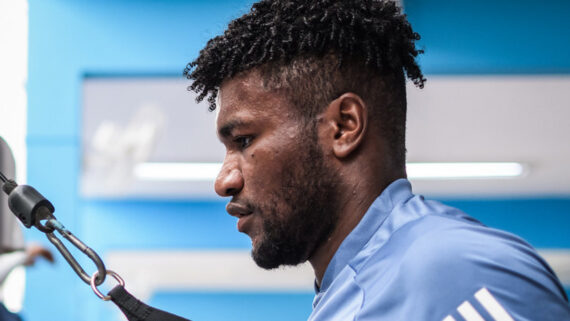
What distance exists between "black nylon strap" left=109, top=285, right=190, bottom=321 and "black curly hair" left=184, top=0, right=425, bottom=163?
1.21 ft

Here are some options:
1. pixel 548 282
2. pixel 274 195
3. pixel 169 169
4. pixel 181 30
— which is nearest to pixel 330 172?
pixel 274 195

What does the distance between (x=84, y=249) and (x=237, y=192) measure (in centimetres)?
25

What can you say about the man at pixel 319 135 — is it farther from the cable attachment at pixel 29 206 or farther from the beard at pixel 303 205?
the cable attachment at pixel 29 206

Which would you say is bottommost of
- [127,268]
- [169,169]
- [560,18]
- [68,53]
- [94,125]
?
[127,268]

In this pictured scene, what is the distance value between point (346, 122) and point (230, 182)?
0.67 feet

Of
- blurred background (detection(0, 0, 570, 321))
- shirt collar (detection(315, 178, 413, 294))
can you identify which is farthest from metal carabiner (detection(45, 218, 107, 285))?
blurred background (detection(0, 0, 570, 321))

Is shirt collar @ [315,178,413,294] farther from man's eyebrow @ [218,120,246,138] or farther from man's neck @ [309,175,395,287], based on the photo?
man's eyebrow @ [218,120,246,138]

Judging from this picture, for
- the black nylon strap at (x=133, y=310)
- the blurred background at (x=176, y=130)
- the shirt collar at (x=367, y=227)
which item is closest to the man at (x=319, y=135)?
the shirt collar at (x=367, y=227)

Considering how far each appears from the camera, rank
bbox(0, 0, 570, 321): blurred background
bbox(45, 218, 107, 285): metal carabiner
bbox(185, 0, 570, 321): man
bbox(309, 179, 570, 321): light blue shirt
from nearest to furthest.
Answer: bbox(309, 179, 570, 321): light blue shirt, bbox(45, 218, 107, 285): metal carabiner, bbox(185, 0, 570, 321): man, bbox(0, 0, 570, 321): blurred background

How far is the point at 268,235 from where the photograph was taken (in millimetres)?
990

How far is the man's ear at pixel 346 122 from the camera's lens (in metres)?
0.97

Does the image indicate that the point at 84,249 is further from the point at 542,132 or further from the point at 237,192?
the point at 542,132

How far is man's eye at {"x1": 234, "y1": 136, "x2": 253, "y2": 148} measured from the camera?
1.01 metres

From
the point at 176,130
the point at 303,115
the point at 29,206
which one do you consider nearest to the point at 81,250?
the point at 29,206
